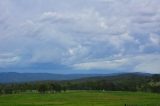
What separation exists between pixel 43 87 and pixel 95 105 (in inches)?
Result: 3531

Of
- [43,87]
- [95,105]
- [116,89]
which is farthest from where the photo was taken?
[116,89]

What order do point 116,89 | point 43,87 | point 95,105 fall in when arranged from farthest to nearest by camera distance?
point 116,89
point 43,87
point 95,105

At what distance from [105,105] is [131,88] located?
329ft

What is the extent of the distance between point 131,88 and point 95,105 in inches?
4036

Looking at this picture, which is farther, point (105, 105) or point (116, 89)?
point (116, 89)

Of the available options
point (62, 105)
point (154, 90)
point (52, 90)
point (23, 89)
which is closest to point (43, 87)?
point (52, 90)

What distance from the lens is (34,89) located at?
197 meters

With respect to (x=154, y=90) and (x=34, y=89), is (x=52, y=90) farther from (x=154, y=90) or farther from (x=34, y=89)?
(x=154, y=90)

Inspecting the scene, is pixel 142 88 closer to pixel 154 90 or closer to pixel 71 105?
pixel 154 90

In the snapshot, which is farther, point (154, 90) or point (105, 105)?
point (154, 90)

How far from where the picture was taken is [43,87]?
186 m

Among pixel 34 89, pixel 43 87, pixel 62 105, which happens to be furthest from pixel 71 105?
pixel 34 89

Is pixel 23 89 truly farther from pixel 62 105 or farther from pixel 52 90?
pixel 62 105

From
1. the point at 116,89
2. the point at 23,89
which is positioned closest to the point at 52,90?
the point at 23,89
